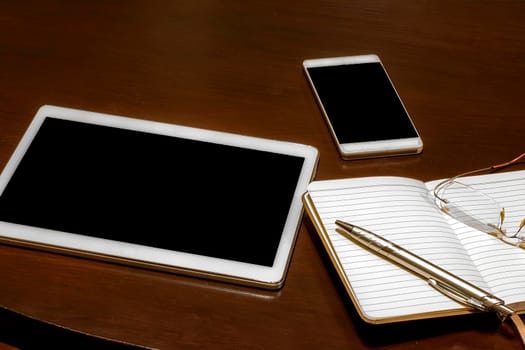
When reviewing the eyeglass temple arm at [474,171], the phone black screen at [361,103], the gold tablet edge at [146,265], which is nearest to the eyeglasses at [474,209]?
the eyeglass temple arm at [474,171]

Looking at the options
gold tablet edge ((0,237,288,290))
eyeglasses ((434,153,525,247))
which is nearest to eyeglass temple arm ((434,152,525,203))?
eyeglasses ((434,153,525,247))

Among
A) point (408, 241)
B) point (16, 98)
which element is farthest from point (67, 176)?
point (408, 241)

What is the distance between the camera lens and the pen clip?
2.08 ft

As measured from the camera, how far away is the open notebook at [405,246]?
633 millimetres

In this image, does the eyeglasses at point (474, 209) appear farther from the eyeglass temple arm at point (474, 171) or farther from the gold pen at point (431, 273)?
the gold pen at point (431, 273)

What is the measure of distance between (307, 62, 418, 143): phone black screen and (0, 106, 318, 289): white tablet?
0.27ft

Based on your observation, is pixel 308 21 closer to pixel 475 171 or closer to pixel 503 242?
pixel 475 171

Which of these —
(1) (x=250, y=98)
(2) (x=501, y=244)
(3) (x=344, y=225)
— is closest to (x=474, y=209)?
(2) (x=501, y=244)

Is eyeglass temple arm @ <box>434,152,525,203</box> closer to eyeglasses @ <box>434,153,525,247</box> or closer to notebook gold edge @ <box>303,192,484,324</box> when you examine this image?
eyeglasses @ <box>434,153,525,247</box>

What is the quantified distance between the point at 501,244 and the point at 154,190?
451mm

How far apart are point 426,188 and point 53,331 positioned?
50cm

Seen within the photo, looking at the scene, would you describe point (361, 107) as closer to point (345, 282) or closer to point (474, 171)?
point (474, 171)

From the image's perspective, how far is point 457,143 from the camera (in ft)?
2.83

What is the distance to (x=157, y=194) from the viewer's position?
0.74 metres
